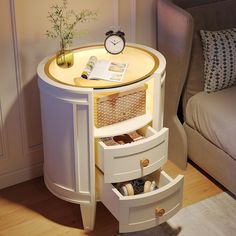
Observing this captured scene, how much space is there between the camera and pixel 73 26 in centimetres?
247

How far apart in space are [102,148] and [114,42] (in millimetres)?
547

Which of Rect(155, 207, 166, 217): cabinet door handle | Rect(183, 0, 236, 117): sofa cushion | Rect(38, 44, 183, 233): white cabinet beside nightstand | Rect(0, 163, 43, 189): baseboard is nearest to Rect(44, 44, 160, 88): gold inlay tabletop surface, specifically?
Rect(38, 44, 183, 233): white cabinet beside nightstand

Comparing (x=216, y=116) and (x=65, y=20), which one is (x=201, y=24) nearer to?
(x=216, y=116)

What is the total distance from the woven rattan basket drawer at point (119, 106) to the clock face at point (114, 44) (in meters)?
0.23

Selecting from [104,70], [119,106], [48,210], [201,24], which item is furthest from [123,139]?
[201,24]

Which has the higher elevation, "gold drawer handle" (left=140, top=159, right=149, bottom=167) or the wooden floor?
"gold drawer handle" (left=140, top=159, right=149, bottom=167)

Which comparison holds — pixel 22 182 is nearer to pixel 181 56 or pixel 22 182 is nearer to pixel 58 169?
pixel 58 169

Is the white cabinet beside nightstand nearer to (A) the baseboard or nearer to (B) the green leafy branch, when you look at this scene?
(B) the green leafy branch

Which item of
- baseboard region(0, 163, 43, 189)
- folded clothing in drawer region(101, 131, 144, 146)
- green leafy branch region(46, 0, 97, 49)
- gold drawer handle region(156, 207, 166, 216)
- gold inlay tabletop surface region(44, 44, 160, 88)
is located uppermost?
green leafy branch region(46, 0, 97, 49)

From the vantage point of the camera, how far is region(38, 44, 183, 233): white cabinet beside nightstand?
2100 millimetres

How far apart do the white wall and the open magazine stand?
298 mm

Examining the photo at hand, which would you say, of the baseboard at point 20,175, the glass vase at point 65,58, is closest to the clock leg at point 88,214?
the baseboard at point 20,175

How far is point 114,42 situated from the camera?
237 centimetres

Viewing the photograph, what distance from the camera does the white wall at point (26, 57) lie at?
7.77 ft
